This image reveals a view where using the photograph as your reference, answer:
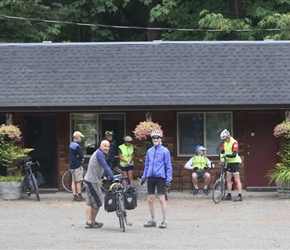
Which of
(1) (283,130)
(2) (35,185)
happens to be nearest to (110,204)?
(2) (35,185)

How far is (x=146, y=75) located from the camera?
22.4 metres

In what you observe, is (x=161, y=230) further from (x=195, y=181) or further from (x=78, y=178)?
(x=195, y=181)

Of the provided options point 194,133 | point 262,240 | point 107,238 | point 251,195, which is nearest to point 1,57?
point 194,133

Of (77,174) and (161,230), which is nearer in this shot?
(161,230)

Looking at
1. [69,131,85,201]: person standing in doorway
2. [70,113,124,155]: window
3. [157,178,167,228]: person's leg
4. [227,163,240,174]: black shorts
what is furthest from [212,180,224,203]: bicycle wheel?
[157,178,167,228]: person's leg

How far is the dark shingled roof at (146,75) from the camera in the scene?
2128 cm

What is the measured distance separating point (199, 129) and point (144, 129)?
271cm

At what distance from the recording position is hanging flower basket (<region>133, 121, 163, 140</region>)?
20578mm

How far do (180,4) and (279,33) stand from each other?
19.4ft

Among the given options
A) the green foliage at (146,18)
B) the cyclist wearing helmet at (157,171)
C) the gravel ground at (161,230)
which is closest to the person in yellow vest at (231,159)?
the gravel ground at (161,230)

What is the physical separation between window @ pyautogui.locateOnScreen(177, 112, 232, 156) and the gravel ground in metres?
2.32

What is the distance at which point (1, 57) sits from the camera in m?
23.3

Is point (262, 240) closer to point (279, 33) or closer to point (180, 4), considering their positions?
point (279, 33)

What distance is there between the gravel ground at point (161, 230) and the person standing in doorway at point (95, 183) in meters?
0.33
